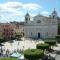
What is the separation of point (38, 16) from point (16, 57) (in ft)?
126

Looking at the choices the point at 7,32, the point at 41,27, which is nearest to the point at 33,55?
the point at 41,27

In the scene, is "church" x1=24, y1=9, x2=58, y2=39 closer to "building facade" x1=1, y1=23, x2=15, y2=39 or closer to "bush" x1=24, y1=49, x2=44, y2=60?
"building facade" x1=1, y1=23, x2=15, y2=39

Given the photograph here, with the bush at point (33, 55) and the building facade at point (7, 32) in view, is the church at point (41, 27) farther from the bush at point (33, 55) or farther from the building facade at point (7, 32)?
the bush at point (33, 55)

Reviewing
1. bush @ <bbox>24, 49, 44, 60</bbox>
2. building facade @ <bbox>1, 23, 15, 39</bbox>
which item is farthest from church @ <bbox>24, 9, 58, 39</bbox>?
bush @ <bbox>24, 49, 44, 60</bbox>

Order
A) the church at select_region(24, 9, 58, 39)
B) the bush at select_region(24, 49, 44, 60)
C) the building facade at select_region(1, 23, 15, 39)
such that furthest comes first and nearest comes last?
the building facade at select_region(1, 23, 15, 39) → the church at select_region(24, 9, 58, 39) → the bush at select_region(24, 49, 44, 60)

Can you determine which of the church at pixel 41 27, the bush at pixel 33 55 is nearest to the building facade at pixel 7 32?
the church at pixel 41 27

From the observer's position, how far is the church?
62.9 metres

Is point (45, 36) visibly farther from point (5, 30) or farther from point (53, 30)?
point (5, 30)

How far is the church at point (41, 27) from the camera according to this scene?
62.9 metres

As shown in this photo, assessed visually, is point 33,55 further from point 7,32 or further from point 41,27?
point 7,32

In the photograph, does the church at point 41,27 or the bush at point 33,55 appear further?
the church at point 41,27

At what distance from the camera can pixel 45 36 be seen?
62500 millimetres

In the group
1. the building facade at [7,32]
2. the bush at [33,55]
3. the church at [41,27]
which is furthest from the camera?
the building facade at [7,32]

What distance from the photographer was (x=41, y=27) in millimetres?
63375
